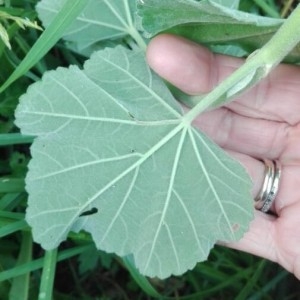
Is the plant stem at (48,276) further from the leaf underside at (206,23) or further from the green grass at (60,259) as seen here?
the leaf underside at (206,23)

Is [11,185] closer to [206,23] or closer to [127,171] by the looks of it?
[127,171]

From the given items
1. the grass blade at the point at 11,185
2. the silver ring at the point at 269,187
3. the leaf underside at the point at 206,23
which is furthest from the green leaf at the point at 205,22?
the grass blade at the point at 11,185

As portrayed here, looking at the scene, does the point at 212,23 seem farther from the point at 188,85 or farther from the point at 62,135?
the point at 62,135

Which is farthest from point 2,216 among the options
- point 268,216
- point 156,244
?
point 268,216

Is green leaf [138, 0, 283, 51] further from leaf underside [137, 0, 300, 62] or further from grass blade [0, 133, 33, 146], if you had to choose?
grass blade [0, 133, 33, 146]

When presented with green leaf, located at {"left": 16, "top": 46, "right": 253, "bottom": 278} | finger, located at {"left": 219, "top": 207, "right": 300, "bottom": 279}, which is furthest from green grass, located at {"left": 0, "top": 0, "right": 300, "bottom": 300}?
finger, located at {"left": 219, "top": 207, "right": 300, "bottom": 279}
